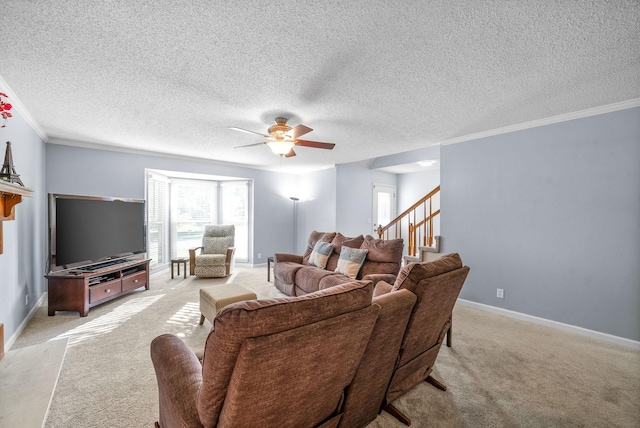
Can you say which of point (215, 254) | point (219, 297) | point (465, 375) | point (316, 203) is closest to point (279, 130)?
point (219, 297)

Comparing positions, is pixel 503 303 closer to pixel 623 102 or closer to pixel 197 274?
pixel 623 102

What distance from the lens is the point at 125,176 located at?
4906 mm

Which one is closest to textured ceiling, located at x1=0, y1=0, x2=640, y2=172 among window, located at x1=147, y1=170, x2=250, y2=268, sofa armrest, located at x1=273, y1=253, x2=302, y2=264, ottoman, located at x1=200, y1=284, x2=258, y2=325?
ottoman, located at x1=200, y1=284, x2=258, y2=325

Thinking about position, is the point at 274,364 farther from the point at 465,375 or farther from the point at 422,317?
the point at 465,375

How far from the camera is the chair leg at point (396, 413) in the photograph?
1747 millimetres

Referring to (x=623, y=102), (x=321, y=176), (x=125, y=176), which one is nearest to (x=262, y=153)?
(x=321, y=176)

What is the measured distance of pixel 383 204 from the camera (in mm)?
7375

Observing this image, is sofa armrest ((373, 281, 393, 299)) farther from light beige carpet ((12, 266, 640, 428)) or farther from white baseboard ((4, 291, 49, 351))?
white baseboard ((4, 291, 49, 351))

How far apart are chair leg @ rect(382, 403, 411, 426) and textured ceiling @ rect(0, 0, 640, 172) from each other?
7.96 ft

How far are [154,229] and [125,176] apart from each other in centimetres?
125

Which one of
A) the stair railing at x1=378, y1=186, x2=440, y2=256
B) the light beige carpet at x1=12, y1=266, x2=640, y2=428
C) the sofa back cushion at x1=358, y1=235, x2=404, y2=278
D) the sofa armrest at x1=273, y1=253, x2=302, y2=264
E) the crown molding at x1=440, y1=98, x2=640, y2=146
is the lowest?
the light beige carpet at x1=12, y1=266, x2=640, y2=428

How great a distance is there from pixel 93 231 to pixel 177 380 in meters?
3.73

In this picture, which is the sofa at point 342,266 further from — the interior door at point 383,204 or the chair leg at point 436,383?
the interior door at point 383,204

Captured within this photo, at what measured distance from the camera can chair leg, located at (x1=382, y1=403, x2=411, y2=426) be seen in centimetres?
175
